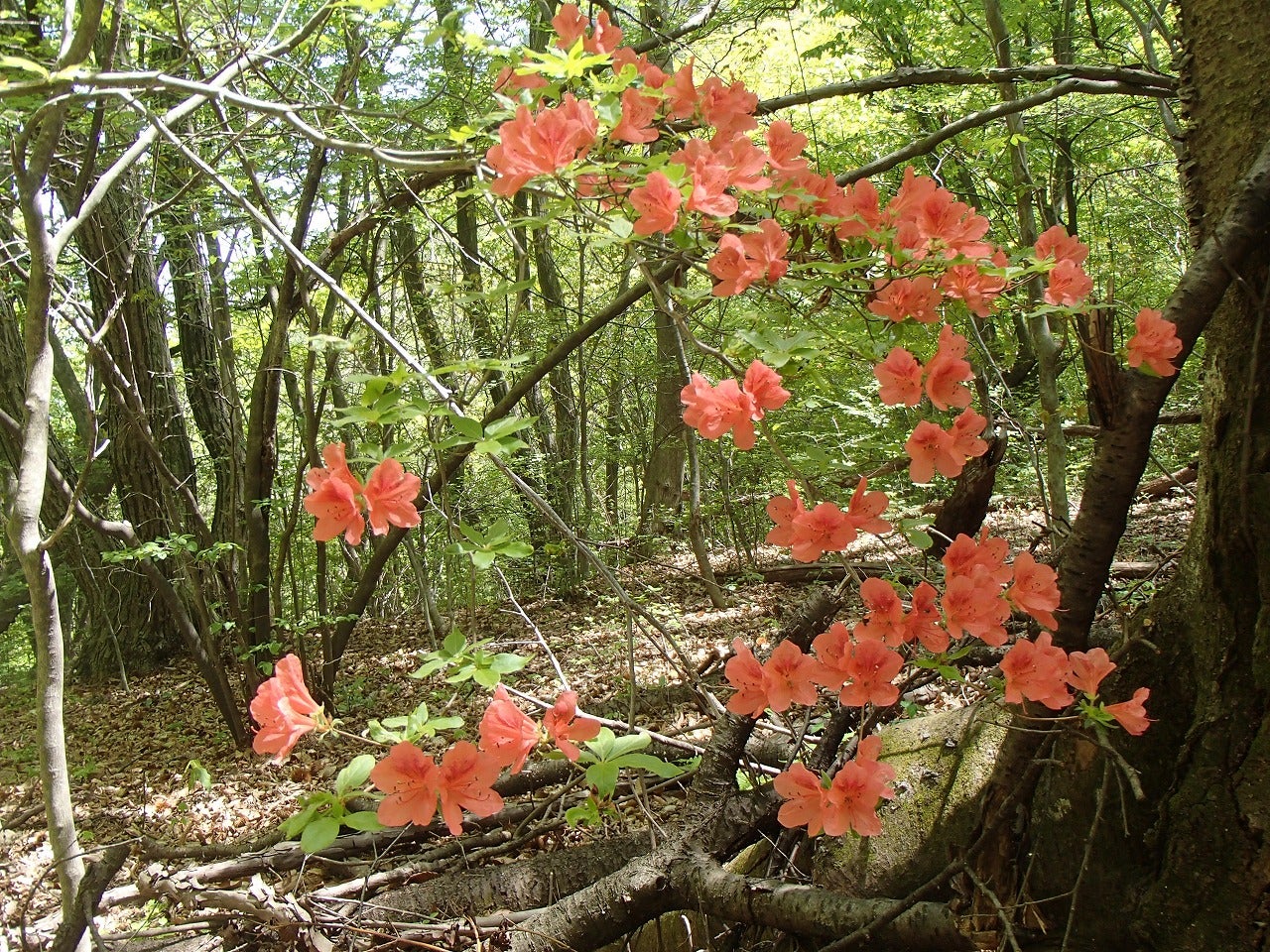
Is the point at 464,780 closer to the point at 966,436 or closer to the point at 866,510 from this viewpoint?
the point at 866,510

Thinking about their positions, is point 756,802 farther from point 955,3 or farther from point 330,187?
point 955,3

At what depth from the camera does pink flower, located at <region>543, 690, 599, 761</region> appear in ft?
3.65

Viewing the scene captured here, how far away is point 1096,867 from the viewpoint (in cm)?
146

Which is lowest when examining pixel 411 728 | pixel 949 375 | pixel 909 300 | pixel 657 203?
pixel 411 728

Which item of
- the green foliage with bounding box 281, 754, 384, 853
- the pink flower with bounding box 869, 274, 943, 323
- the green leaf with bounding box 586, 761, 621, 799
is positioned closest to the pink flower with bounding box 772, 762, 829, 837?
the green leaf with bounding box 586, 761, 621, 799

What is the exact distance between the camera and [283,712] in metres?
1.07

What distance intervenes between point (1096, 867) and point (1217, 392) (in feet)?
2.87

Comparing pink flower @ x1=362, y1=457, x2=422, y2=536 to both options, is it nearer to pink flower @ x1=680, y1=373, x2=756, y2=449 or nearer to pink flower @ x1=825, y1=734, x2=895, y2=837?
pink flower @ x1=680, y1=373, x2=756, y2=449

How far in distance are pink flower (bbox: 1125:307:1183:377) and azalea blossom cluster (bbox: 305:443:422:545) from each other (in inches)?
42.2

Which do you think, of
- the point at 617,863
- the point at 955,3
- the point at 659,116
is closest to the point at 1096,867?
the point at 617,863

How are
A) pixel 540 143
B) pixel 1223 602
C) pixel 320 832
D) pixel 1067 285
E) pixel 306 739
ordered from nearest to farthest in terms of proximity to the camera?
pixel 320 832, pixel 540 143, pixel 1067 285, pixel 1223 602, pixel 306 739

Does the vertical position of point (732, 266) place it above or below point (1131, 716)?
above

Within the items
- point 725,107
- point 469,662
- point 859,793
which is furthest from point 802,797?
point 725,107

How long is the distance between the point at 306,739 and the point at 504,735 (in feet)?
12.9
